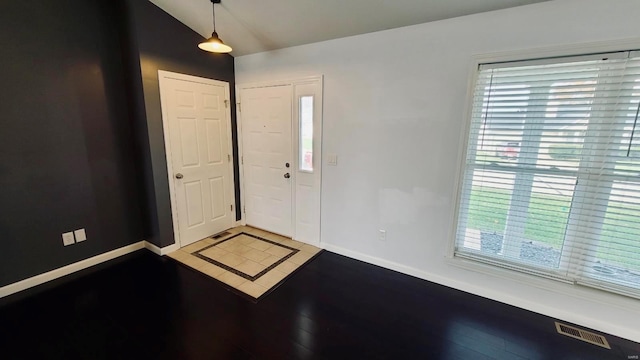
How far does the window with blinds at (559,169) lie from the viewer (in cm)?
181

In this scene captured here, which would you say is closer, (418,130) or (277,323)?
(277,323)

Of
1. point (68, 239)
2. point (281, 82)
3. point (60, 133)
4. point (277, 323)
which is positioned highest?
point (281, 82)

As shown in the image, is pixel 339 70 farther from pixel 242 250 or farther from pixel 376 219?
pixel 242 250

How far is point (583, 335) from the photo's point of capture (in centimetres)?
194

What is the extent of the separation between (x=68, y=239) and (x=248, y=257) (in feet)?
5.94

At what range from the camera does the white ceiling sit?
212 cm

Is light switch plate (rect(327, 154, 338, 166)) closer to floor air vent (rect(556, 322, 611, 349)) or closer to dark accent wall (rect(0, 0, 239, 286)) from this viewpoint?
dark accent wall (rect(0, 0, 239, 286))

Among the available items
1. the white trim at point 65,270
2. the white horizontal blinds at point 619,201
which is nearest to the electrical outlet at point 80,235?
the white trim at point 65,270

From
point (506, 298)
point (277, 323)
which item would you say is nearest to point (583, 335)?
point (506, 298)

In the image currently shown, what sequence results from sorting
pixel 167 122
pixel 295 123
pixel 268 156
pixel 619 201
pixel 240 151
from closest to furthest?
1. pixel 619 201
2. pixel 167 122
3. pixel 295 123
4. pixel 268 156
5. pixel 240 151

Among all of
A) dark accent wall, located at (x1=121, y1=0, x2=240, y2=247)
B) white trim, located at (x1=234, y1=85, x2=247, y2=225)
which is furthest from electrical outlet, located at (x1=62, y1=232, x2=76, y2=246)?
white trim, located at (x1=234, y1=85, x2=247, y2=225)

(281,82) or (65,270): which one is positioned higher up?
(281,82)

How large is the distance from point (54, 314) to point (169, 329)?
1.02 m

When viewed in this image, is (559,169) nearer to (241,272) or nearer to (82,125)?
(241,272)
